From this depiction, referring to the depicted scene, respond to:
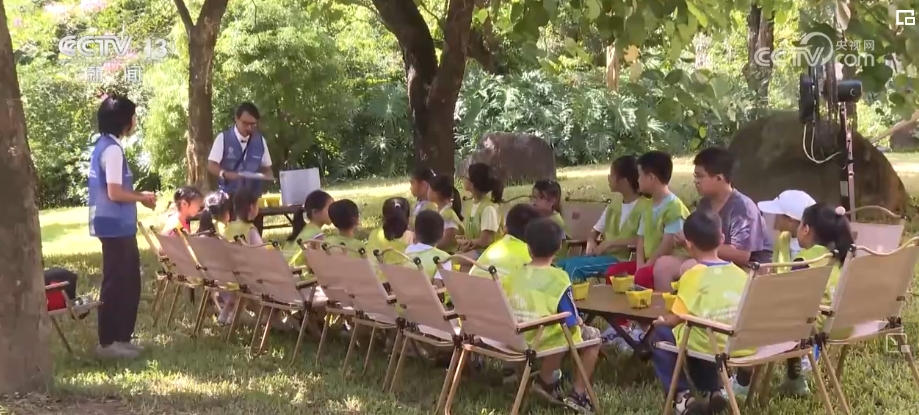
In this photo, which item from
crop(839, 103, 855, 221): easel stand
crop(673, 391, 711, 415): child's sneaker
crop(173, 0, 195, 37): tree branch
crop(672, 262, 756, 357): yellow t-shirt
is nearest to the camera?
crop(672, 262, 756, 357): yellow t-shirt

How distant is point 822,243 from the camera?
411cm

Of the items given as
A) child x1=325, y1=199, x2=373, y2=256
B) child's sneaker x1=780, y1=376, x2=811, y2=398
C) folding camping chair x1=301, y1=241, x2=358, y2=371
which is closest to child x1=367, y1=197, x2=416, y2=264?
child x1=325, y1=199, x2=373, y2=256

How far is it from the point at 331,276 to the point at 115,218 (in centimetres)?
131

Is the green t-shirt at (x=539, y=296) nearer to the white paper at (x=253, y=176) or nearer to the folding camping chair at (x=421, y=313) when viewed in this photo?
the folding camping chair at (x=421, y=313)

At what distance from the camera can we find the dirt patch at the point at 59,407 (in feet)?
13.3

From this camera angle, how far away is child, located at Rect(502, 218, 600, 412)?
390 centimetres

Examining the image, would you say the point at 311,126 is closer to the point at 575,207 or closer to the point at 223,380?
the point at 575,207

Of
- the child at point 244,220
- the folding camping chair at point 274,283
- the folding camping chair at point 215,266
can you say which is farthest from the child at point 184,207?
the folding camping chair at point 274,283

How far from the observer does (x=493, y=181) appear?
618 centimetres

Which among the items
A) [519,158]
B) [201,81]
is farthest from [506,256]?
[519,158]

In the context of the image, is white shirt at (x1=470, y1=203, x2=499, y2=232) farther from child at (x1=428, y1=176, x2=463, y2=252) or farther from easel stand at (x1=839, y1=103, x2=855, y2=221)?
easel stand at (x1=839, y1=103, x2=855, y2=221)

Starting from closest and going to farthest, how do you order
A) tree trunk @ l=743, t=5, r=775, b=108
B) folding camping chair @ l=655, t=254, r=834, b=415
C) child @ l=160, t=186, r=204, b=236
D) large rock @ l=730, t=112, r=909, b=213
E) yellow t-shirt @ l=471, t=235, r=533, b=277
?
1. folding camping chair @ l=655, t=254, r=834, b=415
2. yellow t-shirt @ l=471, t=235, r=533, b=277
3. child @ l=160, t=186, r=204, b=236
4. large rock @ l=730, t=112, r=909, b=213
5. tree trunk @ l=743, t=5, r=775, b=108

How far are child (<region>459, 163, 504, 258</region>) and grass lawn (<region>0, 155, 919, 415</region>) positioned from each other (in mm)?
1032

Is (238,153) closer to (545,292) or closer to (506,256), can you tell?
(506,256)
